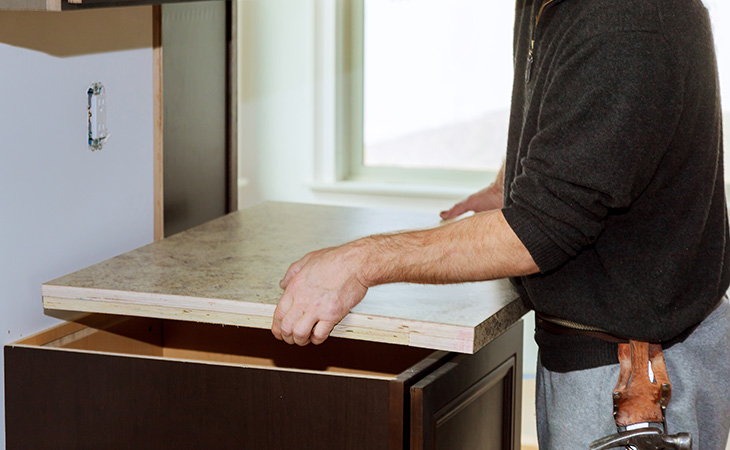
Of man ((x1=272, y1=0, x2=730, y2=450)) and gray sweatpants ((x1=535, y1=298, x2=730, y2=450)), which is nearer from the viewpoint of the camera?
man ((x1=272, y1=0, x2=730, y2=450))

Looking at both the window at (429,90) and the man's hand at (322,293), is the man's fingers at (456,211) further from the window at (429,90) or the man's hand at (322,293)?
the window at (429,90)

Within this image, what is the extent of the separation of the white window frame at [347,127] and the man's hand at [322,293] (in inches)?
77.8

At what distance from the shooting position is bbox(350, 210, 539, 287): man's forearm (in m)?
1.05

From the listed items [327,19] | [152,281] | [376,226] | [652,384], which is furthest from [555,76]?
[327,19]

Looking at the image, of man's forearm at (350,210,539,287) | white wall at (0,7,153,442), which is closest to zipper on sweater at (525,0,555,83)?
man's forearm at (350,210,539,287)

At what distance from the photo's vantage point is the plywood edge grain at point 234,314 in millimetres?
1092

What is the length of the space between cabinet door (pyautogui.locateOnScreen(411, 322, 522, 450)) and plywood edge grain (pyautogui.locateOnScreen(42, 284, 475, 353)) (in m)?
0.06

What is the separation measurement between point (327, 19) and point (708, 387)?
2.18 metres

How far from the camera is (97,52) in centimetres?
149

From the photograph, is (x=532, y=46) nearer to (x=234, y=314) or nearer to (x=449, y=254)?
(x=449, y=254)

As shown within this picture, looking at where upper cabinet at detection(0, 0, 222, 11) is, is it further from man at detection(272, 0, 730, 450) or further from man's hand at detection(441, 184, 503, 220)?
man's hand at detection(441, 184, 503, 220)

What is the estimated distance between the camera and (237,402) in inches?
45.3

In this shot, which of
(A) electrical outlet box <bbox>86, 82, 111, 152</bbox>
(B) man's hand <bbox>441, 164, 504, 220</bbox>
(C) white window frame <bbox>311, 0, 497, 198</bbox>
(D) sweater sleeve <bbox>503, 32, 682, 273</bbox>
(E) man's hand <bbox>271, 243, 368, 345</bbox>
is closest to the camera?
(D) sweater sleeve <bbox>503, 32, 682, 273</bbox>

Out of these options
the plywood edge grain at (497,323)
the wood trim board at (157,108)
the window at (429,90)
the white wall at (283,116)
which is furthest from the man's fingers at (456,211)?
the window at (429,90)
